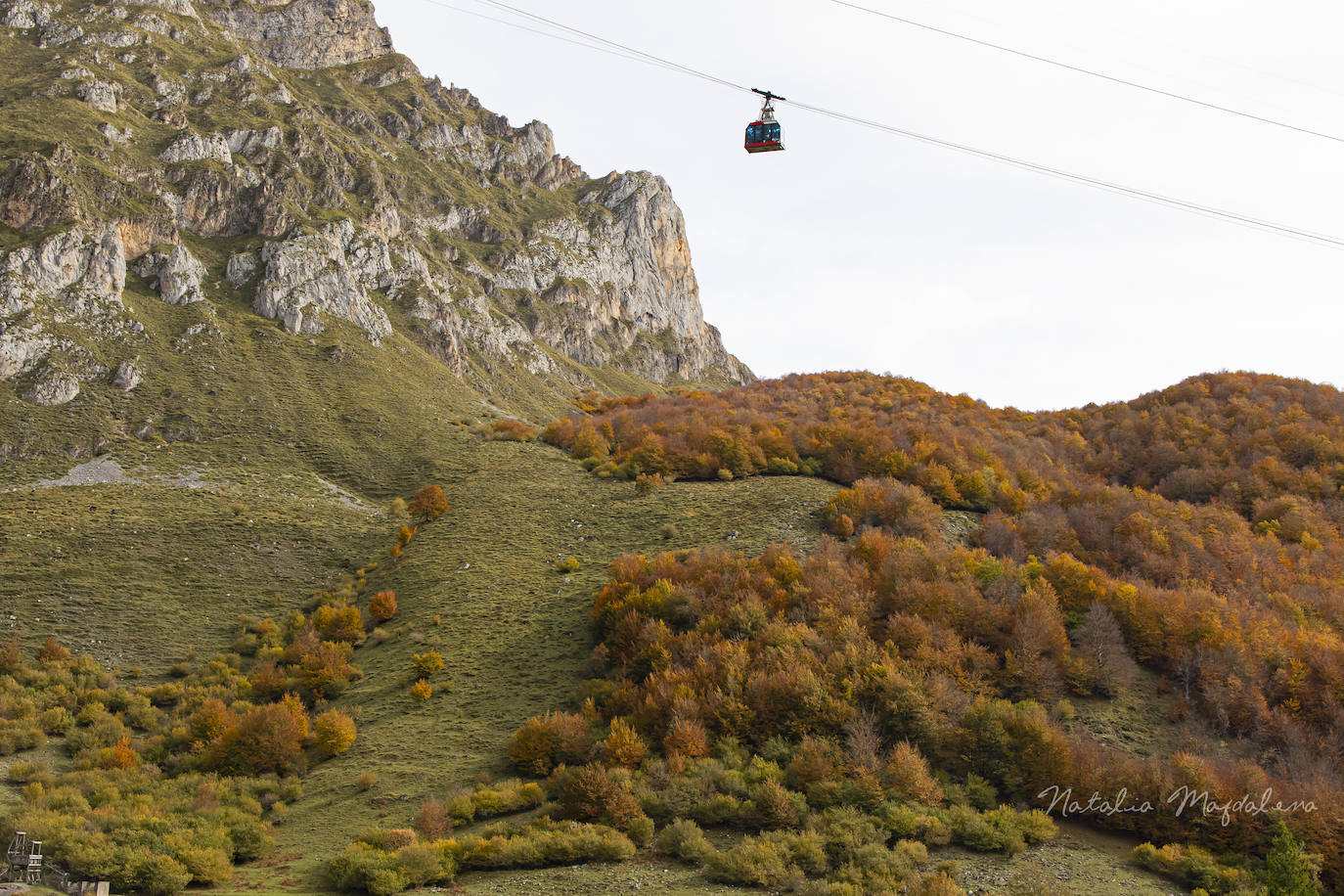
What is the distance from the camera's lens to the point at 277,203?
331 ft

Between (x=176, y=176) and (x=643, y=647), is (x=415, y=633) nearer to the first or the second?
(x=643, y=647)

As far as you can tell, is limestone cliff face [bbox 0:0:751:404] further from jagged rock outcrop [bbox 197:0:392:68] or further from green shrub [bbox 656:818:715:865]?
green shrub [bbox 656:818:715:865]

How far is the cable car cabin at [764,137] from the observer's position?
76.8 feet

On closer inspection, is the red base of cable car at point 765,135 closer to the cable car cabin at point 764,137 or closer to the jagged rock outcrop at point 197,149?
the cable car cabin at point 764,137

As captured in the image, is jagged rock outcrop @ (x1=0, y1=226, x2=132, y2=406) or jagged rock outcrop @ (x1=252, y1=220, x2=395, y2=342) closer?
jagged rock outcrop @ (x1=0, y1=226, x2=132, y2=406)

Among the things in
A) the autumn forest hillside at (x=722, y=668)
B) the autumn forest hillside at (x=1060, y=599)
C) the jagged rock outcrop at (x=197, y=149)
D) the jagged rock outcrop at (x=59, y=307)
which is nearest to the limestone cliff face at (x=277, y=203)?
the jagged rock outcrop at (x=59, y=307)

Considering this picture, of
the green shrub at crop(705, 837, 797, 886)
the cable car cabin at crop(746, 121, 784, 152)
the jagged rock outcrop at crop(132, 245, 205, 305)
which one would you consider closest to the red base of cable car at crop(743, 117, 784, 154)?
the cable car cabin at crop(746, 121, 784, 152)

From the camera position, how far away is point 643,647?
1219 inches

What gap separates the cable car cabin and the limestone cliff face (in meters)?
69.3

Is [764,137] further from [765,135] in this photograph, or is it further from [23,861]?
[23,861]

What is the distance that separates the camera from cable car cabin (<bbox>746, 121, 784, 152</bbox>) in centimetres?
2341

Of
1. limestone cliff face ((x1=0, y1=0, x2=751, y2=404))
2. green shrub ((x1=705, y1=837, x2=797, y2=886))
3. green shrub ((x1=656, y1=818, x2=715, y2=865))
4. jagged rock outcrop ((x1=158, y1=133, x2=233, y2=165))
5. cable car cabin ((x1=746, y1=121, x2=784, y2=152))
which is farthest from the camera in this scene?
jagged rock outcrop ((x1=158, y1=133, x2=233, y2=165))

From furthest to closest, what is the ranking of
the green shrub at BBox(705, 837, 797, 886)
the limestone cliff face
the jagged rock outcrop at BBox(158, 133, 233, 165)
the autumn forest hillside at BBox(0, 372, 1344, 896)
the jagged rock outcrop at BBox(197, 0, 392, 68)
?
the jagged rock outcrop at BBox(197, 0, 392, 68) < the jagged rock outcrop at BBox(158, 133, 233, 165) < the limestone cliff face < the autumn forest hillside at BBox(0, 372, 1344, 896) < the green shrub at BBox(705, 837, 797, 886)

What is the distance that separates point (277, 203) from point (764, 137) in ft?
320
